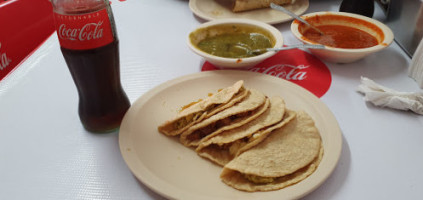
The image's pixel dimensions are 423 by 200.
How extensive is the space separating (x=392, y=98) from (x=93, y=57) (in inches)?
53.1

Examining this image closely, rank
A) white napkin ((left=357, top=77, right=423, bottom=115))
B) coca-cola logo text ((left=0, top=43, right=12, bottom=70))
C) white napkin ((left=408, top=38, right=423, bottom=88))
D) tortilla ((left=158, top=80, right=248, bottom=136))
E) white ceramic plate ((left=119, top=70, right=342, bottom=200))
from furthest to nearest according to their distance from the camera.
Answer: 1. coca-cola logo text ((left=0, top=43, right=12, bottom=70))
2. white napkin ((left=408, top=38, right=423, bottom=88))
3. white napkin ((left=357, top=77, right=423, bottom=115))
4. tortilla ((left=158, top=80, right=248, bottom=136))
5. white ceramic plate ((left=119, top=70, right=342, bottom=200))

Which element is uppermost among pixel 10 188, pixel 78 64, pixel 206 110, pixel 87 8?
pixel 87 8

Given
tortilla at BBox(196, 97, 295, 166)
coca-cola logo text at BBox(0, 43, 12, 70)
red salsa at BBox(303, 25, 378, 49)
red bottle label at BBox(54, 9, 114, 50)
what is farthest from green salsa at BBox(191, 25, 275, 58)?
coca-cola logo text at BBox(0, 43, 12, 70)

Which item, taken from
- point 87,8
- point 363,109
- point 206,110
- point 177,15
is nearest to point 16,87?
point 87,8

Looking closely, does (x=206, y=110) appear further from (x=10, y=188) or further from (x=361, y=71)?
(x=361, y=71)

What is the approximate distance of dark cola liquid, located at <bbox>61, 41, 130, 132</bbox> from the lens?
A: 123 cm

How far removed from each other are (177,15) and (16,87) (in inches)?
50.9

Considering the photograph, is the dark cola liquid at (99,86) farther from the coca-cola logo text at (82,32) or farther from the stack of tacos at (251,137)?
the stack of tacos at (251,137)

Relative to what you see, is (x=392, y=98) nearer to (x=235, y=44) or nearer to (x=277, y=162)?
(x=277, y=162)

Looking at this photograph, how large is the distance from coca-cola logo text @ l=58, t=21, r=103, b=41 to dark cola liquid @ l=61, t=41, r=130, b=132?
0.19 feet

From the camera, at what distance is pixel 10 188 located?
119 cm

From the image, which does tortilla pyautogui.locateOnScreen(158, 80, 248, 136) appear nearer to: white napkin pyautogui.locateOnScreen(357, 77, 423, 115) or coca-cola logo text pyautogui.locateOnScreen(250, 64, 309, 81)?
coca-cola logo text pyautogui.locateOnScreen(250, 64, 309, 81)

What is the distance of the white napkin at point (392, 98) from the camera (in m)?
1.46

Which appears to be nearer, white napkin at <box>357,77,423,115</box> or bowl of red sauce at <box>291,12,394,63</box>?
white napkin at <box>357,77,423,115</box>
